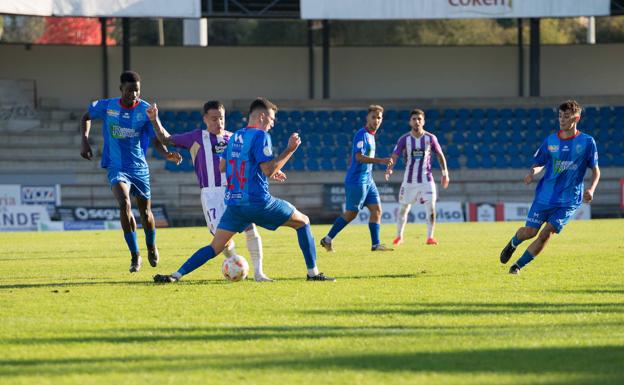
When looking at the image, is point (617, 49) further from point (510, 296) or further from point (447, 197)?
point (510, 296)

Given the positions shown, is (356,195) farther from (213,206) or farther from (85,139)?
(213,206)

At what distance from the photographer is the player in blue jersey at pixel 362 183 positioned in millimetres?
17031

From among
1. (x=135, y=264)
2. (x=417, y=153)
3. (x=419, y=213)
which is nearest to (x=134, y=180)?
(x=135, y=264)

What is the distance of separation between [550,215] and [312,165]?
21.6 metres

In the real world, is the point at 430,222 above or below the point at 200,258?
below

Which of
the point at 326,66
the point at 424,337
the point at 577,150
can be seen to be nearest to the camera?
the point at 424,337

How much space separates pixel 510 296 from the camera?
400 inches

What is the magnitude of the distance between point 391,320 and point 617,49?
32.0 metres

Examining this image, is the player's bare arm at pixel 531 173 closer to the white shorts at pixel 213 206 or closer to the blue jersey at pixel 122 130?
the white shorts at pixel 213 206

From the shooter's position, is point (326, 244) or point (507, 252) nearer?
point (507, 252)

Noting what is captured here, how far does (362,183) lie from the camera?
1752 cm

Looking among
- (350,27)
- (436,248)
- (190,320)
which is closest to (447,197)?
(350,27)

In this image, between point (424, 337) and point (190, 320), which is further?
point (190, 320)

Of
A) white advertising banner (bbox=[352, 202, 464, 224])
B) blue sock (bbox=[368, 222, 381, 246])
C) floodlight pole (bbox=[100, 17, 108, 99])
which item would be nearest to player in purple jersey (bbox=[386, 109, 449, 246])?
blue sock (bbox=[368, 222, 381, 246])
